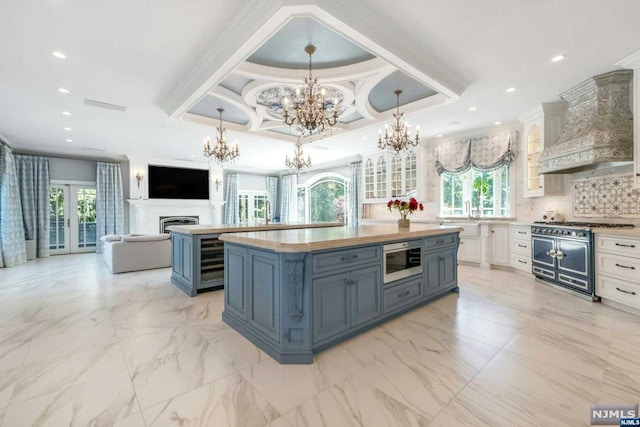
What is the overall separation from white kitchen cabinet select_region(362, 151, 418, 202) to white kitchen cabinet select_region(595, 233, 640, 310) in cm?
348

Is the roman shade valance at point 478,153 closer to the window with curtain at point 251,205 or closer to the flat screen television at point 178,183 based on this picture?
the window with curtain at point 251,205

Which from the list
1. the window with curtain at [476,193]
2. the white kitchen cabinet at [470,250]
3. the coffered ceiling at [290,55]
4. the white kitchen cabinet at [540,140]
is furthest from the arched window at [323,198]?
the white kitchen cabinet at [540,140]

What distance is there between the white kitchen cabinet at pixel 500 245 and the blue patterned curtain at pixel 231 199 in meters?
8.05

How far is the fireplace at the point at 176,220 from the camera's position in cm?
873

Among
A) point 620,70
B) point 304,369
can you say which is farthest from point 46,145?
point 620,70

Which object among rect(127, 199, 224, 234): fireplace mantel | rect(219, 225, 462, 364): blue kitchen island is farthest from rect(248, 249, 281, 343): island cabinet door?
rect(127, 199, 224, 234): fireplace mantel

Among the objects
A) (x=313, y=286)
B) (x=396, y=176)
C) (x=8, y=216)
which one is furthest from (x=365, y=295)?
(x=8, y=216)

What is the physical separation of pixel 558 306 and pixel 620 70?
116 inches

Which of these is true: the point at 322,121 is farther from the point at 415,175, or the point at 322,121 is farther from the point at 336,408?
the point at 415,175

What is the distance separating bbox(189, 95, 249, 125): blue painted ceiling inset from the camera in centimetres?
448

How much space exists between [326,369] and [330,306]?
18.0 inches

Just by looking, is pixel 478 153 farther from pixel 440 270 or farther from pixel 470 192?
pixel 440 270

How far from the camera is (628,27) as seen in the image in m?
2.53

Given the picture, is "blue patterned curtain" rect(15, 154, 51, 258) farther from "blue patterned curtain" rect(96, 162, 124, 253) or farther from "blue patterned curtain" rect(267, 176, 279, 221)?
"blue patterned curtain" rect(267, 176, 279, 221)
